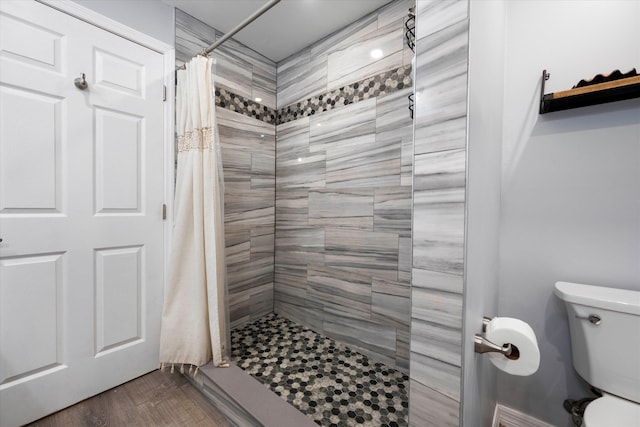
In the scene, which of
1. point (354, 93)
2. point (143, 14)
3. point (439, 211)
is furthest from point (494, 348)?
point (143, 14)

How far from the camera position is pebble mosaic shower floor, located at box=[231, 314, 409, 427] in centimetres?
130

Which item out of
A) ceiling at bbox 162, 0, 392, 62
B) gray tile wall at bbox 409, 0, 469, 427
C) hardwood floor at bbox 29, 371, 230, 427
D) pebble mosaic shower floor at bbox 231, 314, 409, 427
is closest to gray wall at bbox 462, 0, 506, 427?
gray tile wall at bbox 409, 0, 469, 427

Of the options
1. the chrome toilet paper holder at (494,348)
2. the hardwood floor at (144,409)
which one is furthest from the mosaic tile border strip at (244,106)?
the chrome toilet paper holder at (494,348)

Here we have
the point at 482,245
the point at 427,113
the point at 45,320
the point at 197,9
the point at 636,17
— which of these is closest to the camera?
the point at 427,113

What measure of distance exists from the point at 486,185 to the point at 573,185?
1.96ft

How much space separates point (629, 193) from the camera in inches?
42.9

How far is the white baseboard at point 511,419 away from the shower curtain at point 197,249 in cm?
160

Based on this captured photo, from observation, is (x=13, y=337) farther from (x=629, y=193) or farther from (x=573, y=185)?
(x=629, y=193)

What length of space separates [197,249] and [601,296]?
1979 millimetres

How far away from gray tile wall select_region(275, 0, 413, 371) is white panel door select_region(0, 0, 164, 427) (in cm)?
103

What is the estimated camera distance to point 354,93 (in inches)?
74.0

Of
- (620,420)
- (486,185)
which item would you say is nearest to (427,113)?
(486,185)

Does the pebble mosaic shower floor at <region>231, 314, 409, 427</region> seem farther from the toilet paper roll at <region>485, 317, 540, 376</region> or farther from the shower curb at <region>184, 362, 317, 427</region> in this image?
the toilet paper roll at <region>485, 317, 540, 376</region>

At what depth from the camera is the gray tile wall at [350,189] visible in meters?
1.68
